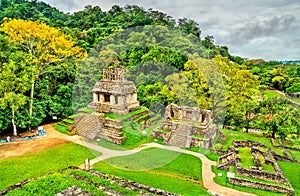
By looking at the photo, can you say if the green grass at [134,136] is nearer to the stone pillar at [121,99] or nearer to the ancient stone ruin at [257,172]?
the stone pillar at [121,99]

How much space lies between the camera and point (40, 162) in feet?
51.5

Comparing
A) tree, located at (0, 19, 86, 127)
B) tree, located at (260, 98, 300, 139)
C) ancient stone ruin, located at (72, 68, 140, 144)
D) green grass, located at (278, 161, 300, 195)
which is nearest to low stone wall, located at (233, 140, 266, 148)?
green grass, located at (278, 161, 300, 195)

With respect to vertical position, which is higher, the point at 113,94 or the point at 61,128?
the point at 113,94

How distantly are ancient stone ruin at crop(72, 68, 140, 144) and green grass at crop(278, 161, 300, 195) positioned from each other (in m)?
11.1

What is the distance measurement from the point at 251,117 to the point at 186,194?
55.1ft

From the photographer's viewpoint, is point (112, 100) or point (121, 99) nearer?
point (121, 99)

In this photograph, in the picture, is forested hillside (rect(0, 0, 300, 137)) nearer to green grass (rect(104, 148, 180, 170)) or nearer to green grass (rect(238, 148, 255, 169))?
green grass (rect(238, 148, 255, 169))

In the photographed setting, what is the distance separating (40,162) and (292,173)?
1516 centimetres

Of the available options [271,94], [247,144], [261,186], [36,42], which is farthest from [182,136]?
[271,94]

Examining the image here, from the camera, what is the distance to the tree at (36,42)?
20.9m

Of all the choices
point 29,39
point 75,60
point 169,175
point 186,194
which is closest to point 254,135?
point 169,175

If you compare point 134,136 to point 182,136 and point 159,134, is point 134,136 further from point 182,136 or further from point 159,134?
point 182,136

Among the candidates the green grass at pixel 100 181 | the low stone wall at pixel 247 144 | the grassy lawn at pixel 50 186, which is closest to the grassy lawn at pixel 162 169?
the green grass at pixel 100 181

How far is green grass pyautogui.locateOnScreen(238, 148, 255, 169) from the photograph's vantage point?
610 inches
